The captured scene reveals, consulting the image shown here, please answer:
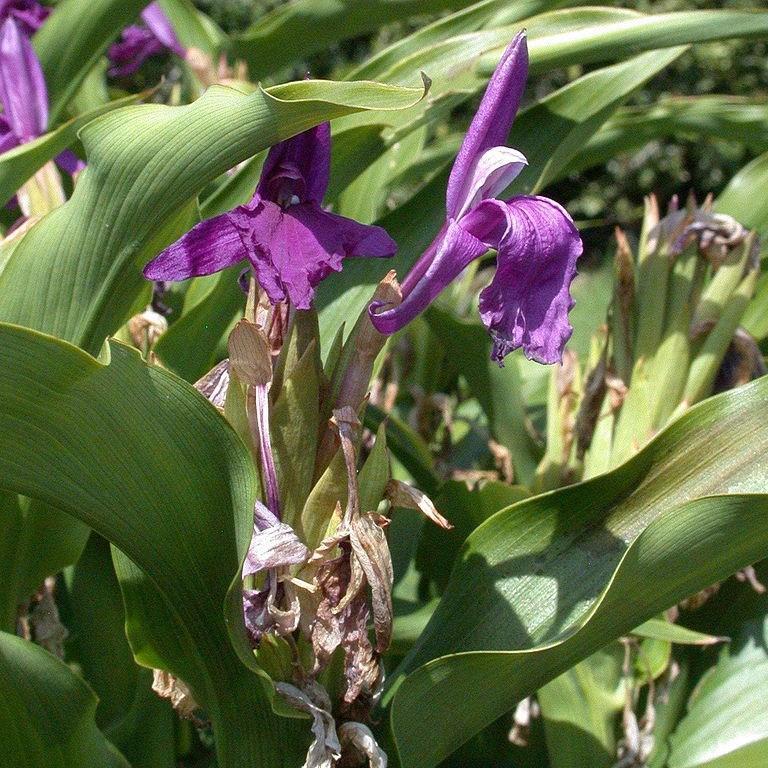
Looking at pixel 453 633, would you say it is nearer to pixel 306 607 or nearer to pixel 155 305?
pixel 306 607

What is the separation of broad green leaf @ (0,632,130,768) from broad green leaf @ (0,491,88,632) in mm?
148

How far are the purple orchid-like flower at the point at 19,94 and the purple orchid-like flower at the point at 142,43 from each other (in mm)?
516

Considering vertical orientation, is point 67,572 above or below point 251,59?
below

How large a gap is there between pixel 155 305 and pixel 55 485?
17.4 inches

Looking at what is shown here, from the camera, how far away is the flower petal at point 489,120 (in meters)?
0.66

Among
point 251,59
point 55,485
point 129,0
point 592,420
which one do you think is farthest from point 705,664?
point 251,59

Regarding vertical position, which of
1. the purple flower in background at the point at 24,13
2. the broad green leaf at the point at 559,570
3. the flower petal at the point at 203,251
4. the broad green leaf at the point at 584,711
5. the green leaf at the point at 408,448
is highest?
the purple flower in background at the point at 24,13

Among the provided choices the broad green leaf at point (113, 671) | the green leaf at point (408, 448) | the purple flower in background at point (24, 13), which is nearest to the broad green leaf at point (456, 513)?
the green leaf at point (408, 448)

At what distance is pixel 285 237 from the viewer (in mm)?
649

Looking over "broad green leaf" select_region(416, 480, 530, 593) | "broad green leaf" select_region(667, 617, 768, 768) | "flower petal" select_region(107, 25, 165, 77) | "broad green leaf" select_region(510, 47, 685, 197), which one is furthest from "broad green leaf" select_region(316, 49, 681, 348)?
"flower petal" select_region(107, 25, 165, 77)

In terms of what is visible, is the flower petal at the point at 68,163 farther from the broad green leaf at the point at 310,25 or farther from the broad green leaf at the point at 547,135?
the broad green leaf at the point at 310,25

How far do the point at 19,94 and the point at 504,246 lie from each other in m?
0.67

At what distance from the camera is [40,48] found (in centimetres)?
122

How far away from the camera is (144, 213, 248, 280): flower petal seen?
0.65m
